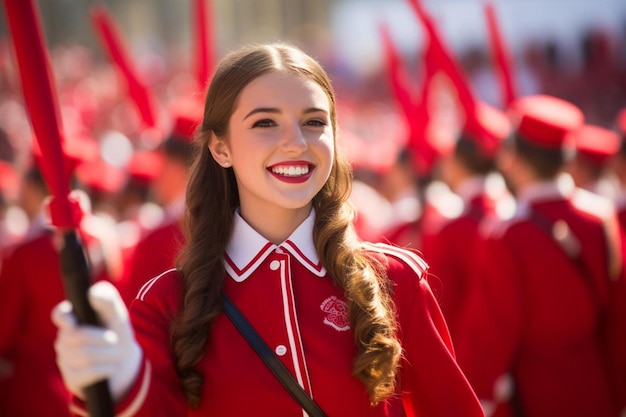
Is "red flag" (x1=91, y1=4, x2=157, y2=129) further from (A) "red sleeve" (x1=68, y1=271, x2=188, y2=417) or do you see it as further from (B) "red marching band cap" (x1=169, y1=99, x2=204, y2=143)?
(A) "red sleeve" (x1=68, y1=271, x2=188, y2=417)

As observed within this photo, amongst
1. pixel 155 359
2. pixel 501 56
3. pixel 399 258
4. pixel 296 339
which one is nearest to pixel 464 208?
pixel 501 56

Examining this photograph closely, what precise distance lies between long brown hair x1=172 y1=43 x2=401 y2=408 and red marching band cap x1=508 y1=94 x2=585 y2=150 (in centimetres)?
200

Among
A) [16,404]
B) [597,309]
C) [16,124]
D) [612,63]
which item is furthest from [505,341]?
[612,63]

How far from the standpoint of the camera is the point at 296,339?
2.39 metres

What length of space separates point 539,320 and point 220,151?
6.57 feet

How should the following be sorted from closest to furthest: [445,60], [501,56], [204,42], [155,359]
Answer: [155,359] → [204,42] → [445,60] → [501,56]

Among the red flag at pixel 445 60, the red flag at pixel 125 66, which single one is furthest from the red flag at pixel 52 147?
the red flag at pixel 125 66

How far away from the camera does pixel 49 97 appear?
1.82 metres

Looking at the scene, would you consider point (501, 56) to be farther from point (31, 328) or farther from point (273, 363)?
point (273, 363)

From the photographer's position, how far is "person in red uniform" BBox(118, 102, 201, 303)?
15.5 feet

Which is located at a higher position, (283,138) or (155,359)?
(283,138)

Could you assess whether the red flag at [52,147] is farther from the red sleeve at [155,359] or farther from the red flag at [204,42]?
the red flag at [204,42]

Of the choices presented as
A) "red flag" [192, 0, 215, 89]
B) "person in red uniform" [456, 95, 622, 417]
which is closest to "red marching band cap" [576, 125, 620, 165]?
"person in red uniform" [456, 95, 622, 417]

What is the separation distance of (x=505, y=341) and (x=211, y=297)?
1.94 metres
